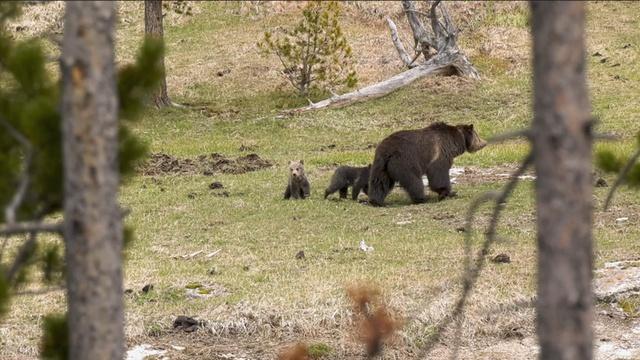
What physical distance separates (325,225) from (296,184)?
2110mm

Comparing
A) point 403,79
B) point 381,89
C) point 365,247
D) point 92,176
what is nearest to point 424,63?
point 403,79

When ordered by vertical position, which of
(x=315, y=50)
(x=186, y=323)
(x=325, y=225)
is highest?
(x=315, y=50)

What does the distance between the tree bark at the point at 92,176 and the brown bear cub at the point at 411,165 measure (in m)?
11.0

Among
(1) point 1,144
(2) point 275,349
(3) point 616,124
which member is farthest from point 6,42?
(3) point 616,124

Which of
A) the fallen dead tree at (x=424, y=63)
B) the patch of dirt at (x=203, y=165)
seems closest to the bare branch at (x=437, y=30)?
the fallen dead tree at (x=424, y=63)

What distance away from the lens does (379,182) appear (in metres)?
15.5

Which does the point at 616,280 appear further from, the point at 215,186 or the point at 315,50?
the point at 315,50

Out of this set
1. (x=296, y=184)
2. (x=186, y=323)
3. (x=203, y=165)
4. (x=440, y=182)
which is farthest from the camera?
(x=203, y=165)

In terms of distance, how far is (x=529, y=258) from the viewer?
1166 centimetres

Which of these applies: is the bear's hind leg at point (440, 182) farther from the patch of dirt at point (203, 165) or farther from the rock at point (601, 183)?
the patch of dirt at point (203, 165)

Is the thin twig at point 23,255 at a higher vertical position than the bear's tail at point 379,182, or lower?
higher

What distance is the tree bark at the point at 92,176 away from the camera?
4.49 meters

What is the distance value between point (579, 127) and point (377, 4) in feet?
97.6

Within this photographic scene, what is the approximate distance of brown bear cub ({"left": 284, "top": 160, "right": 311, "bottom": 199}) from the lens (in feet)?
Result: 52.9
